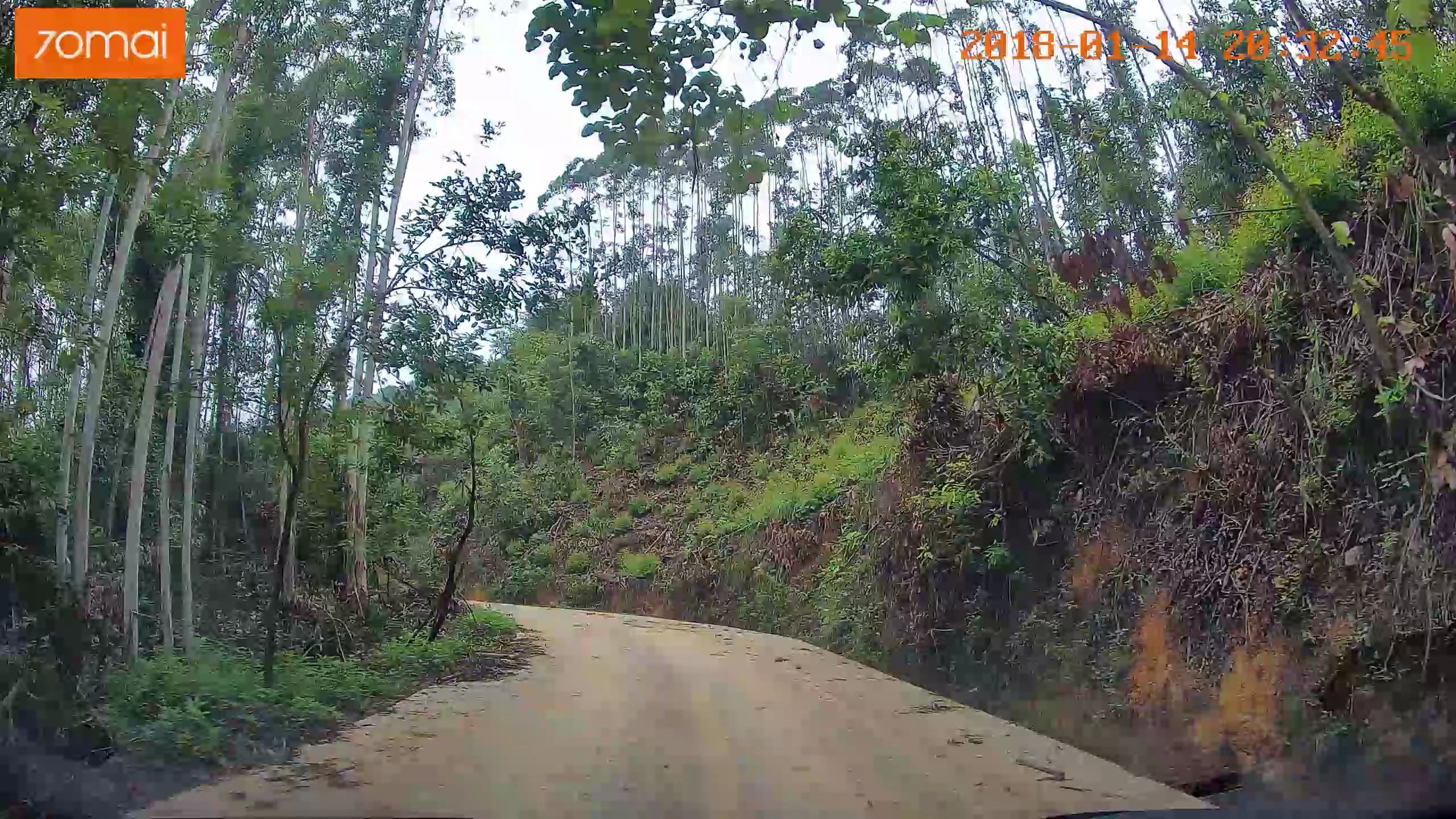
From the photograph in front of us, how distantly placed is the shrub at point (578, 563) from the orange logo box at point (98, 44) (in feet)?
59.0

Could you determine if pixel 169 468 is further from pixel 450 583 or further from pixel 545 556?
pixel 545 556

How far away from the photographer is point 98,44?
18.5 ft

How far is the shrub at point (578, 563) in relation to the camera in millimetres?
23172

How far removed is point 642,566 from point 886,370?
13351 millimetres

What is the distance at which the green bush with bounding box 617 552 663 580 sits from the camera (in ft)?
69.0

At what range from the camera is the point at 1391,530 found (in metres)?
4.86

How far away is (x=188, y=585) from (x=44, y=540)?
1.79m

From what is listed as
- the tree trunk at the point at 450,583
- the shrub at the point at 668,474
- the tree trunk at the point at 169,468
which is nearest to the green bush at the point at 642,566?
the shrub at the point at 668,474

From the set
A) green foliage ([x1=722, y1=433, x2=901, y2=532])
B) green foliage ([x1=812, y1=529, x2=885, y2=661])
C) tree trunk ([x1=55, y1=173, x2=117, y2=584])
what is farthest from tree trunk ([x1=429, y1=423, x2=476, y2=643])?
green foliage ([x1=722, y1=433, x2=901, y2=532])

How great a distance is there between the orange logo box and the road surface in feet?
14.2

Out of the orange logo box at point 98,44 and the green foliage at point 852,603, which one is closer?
the orange logo box at point 98,44

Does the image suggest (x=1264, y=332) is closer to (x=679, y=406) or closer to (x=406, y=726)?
(x=406, y=726)

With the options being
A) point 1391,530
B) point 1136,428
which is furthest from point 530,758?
point 1136,428

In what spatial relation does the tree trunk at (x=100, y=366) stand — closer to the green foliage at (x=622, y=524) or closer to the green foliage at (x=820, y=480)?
the green foliage at (x=820, y=480)
